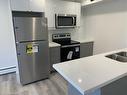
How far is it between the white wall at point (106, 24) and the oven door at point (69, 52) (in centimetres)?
75

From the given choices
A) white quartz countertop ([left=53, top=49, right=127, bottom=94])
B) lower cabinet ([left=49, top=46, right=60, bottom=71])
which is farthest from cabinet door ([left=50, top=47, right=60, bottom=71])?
white quartz countertop ([left=53, top=49, right=127, bottom=94])

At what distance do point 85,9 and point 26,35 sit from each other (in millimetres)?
2543

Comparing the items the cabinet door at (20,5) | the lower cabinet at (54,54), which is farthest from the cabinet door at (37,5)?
the lower cabinet at (54,54)

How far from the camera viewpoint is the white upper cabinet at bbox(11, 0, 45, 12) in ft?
7.79

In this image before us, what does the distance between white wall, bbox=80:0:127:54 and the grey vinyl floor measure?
5.76 feet

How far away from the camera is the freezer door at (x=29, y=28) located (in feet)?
7.39

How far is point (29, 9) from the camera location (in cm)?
255

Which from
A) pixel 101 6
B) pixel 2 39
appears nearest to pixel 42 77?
pixel 2 39

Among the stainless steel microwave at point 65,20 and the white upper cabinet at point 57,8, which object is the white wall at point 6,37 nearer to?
the white upper cabinet at point 57,8

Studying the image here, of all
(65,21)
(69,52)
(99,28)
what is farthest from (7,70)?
(99,28)

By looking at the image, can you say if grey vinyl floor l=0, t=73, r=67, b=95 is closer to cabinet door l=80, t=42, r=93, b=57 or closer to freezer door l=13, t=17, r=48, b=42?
freezer door l=13, t=17, r=48, b=42

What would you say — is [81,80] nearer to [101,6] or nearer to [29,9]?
[29,9]

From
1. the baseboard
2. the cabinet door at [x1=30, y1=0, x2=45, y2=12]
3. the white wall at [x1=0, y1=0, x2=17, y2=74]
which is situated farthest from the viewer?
the baseboard

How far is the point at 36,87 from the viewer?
247 centimetres
